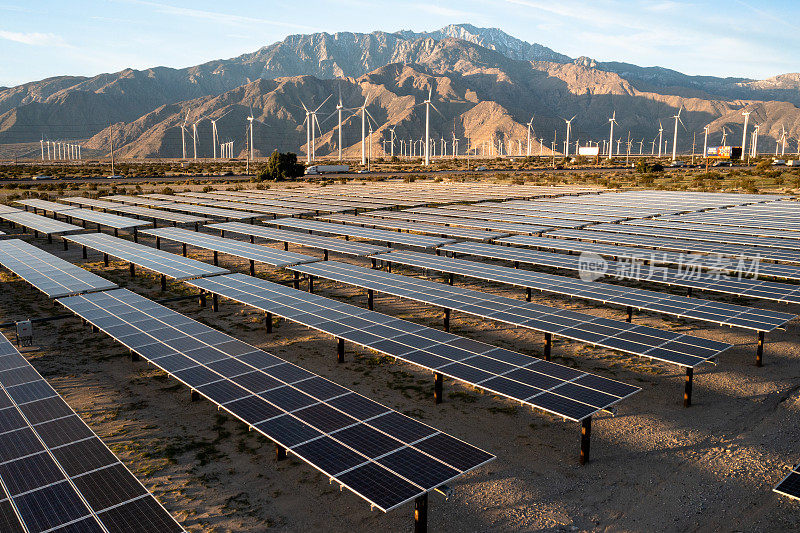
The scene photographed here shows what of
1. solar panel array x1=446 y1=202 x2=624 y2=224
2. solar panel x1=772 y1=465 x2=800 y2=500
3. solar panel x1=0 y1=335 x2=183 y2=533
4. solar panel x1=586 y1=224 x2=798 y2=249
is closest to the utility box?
solar panel x1=0 y1=335 x2=183 y2=533

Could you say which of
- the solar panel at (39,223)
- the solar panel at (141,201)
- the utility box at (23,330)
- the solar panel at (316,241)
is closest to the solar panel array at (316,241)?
the solar panel at (316,241)

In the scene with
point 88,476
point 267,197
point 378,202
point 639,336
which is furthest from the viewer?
point 267,197

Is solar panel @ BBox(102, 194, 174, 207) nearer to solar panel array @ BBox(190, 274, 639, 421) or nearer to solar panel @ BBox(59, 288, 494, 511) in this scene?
solar panel array @ BBox(190, 274, 639, 421)

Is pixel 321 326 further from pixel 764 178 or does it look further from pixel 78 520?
pixel 764 178

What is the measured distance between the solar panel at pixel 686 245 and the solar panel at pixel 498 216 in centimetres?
315

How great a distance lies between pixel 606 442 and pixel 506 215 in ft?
114

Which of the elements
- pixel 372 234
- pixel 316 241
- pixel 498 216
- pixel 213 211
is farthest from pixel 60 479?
pixel 213 211

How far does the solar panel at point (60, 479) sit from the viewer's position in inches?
366

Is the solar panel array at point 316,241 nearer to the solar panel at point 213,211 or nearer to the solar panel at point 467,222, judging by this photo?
the solar panel at point 213,211

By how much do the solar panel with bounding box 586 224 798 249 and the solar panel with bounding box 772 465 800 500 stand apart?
2493 cm

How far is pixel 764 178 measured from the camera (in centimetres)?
9262

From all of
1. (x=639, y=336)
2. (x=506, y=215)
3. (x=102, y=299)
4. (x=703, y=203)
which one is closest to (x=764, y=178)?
(x=703, y=203)

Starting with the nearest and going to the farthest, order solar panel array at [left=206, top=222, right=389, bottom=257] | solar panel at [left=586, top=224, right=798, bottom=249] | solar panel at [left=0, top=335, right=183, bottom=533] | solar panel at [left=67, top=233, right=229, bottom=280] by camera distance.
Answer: solar panel at [left=0, top=335, right=183, bottom=533]
solar panel at [left=67, top=233, right=229, bottom=280]
solar panel array at [left=206, top=222, right=389, bottom=257]
solar panel at [left=586, top=224, right=798, bottom=249]

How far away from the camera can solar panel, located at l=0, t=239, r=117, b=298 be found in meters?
24.0
